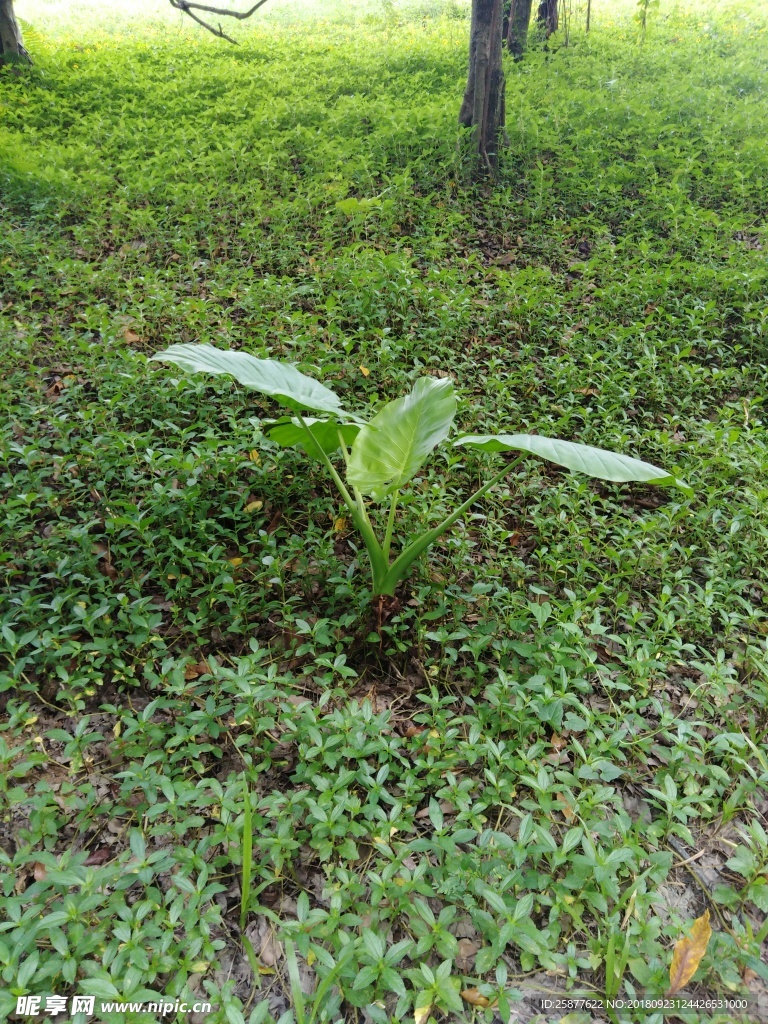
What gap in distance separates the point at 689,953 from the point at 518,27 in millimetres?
11270

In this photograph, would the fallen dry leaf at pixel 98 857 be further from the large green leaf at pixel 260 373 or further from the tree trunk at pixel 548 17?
the tree trunk at pixel 548 17

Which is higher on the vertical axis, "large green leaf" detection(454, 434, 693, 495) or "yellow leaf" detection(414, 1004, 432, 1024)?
"large green leaf" detection(454, 434, 693, 495)

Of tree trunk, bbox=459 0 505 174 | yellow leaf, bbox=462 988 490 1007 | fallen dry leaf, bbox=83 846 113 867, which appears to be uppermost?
tree trunk, bbox=459 0 505 174

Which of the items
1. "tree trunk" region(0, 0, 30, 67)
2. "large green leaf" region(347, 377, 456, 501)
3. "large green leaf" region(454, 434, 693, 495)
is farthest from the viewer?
"tree trunk" region(0, 0, 30, 67)

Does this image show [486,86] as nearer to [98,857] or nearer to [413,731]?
[413,731]

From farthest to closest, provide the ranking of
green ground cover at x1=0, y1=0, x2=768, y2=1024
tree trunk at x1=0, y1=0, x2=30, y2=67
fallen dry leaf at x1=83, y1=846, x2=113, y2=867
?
tree trunk at x1=0, y1=0, x2=30, y2=67 < fallen dry leaf at x1=83, y1=846, x2=113, y2=867 < green ground cover at x1=0, y1=0, x2=768, y2=1024

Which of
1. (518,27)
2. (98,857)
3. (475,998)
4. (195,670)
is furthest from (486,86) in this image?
(475,998)

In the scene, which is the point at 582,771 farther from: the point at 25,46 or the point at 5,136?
the point at 25,46

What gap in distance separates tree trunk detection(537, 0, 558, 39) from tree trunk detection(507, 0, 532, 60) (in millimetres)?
889

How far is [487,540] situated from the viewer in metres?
2.88

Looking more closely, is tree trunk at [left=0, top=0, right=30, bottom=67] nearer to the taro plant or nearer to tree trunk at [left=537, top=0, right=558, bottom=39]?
tree trunk at [left=537, top=0, right=558, bottom=39]

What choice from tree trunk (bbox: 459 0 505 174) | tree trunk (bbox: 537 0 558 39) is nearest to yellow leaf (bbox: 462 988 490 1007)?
tree trunk (bbox: 459 0 505 174)

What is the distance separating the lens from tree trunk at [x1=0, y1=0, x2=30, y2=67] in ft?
26.5

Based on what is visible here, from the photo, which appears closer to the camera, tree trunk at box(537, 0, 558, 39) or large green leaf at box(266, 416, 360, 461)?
large green leaf at box(266, 416, 360, 461)
